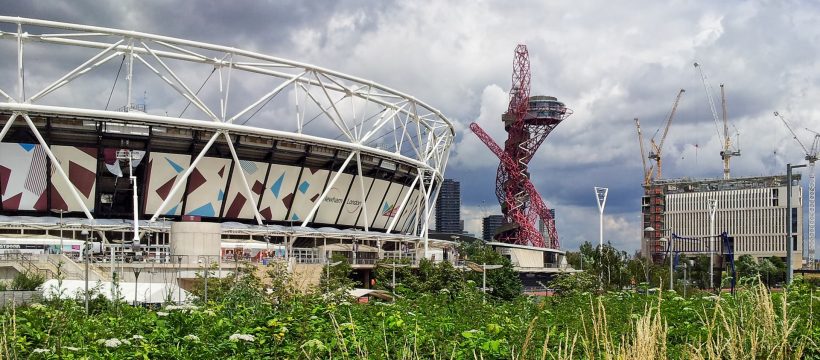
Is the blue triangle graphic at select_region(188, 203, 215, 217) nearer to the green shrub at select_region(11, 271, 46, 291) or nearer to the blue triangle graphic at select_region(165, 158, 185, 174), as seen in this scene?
the blue triangle graphic at select_region(165, 158, 185, 174)

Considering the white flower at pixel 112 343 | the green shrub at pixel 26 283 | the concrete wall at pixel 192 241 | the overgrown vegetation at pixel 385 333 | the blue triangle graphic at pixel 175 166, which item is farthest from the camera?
the blue triangle graphic at pixel 175 166

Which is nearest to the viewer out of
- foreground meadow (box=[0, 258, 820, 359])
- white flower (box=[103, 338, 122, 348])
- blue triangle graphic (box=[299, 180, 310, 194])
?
foreground meadow (box=[0, 258, 820, 359])

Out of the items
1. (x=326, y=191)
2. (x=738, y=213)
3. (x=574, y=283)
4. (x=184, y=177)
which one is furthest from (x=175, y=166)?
(x=738, y=213)

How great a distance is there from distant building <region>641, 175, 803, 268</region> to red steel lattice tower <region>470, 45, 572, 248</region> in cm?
3905

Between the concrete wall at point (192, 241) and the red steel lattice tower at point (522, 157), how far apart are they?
315ft

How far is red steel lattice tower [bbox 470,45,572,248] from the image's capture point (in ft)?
465

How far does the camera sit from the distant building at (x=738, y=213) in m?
175

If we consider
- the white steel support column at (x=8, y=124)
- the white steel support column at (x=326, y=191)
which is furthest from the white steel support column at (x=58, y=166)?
the white steel support column at (x=326, y=191)

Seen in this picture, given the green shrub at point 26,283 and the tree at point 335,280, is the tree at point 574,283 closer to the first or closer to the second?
the tree at point 335,280

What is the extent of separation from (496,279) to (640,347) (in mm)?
59481

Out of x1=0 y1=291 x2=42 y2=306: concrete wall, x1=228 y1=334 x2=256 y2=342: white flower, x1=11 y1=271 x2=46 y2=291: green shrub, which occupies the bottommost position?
x1=11 y1=271 x2=46 y2=291: green shrub

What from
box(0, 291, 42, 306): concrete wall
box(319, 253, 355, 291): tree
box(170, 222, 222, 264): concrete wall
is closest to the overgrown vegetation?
box(319, 253, 355, 291): tree

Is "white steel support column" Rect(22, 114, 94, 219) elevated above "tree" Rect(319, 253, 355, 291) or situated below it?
above

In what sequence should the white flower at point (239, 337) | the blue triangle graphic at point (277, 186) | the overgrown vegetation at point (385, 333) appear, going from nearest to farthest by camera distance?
the overgrown vegetation at point (385, 333), the white flower at point (239, 337), the blue triangle graphic at point (277, 186)
